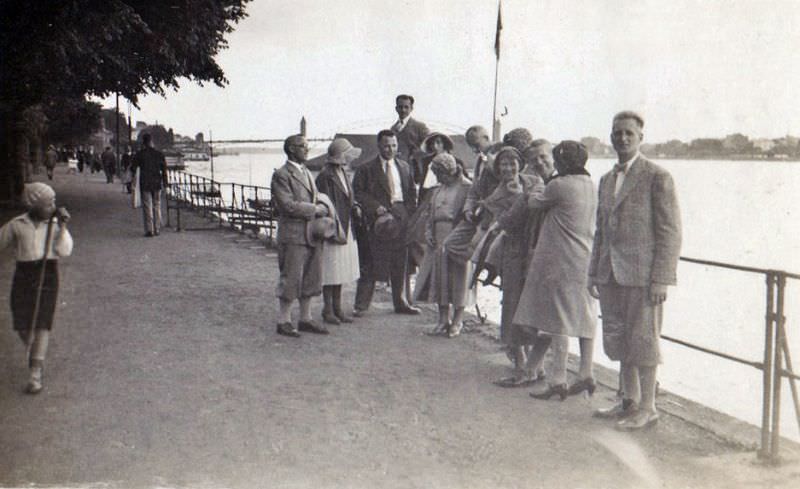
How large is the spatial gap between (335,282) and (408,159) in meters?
1.84

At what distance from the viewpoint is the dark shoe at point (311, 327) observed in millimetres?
6699

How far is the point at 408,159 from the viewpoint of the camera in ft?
26.5

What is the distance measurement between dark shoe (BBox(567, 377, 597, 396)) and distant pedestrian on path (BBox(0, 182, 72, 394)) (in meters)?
3.41

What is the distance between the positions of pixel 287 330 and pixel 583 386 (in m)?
2.79

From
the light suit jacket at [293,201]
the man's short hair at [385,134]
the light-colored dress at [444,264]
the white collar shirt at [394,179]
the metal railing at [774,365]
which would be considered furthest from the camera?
the white collar shirt at [394,179]

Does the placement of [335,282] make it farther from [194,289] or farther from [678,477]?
[678,477]

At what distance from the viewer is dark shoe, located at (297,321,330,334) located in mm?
6699

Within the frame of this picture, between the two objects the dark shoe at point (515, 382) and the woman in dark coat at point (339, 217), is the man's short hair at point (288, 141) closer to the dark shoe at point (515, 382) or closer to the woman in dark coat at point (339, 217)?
the woman in dark coat at point (339, 217)

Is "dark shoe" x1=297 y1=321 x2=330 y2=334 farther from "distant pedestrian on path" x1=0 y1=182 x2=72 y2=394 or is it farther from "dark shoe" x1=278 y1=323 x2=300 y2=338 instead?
"distant pedestrian on path" x1=0 y1=182 x2=72 y2=394

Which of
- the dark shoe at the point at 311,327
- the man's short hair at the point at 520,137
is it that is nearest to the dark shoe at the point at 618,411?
the man's short hair at the point at 520,137

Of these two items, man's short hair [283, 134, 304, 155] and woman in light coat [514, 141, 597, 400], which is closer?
woman in light coat [514, 141, 597, 400]

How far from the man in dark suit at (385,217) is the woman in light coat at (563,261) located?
9.33 feet

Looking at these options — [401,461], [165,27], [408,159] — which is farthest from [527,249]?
[165,27]

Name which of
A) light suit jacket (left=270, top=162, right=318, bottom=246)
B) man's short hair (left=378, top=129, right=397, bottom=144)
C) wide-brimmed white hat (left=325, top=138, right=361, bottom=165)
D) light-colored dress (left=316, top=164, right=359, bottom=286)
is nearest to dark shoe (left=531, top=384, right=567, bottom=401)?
light suit jacket (left=270, top=162, right=318, bottom=246)
